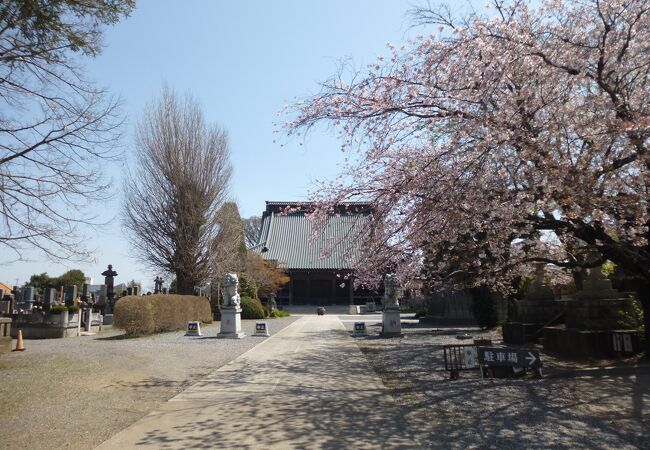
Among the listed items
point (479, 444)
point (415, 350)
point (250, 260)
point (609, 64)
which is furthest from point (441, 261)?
point (250, 260)

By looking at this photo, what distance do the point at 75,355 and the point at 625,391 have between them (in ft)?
40.4

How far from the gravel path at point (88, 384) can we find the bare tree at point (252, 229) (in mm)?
43080

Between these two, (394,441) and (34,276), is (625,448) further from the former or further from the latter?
(34,276)

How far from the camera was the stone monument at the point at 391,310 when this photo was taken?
18.1m

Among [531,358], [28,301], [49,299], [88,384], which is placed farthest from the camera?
[28,301]

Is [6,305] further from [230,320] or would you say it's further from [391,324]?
[391,324]

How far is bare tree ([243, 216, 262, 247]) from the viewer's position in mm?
58875

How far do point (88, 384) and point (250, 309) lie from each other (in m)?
22.1

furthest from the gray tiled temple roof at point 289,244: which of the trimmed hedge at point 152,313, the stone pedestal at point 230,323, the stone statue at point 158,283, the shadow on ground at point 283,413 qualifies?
the shadow on ground at point 283,413

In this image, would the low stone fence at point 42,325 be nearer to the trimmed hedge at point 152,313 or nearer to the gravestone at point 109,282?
the trimmed hedge at point 152,313

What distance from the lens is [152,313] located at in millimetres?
18500

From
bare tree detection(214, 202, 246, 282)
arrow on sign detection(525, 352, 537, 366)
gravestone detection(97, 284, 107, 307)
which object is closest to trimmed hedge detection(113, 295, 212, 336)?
bare tree detection(214, 202, 246, 282)

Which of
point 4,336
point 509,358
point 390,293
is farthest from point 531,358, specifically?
point 4,336

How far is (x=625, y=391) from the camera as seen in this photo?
7.85 metres
